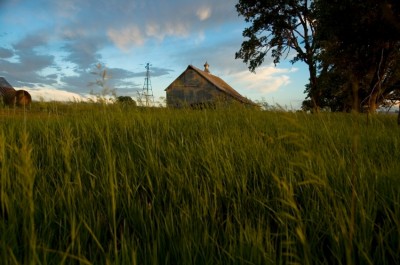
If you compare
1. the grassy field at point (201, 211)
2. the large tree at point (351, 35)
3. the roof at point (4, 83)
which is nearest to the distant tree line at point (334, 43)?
the large tree at point (351, 35)

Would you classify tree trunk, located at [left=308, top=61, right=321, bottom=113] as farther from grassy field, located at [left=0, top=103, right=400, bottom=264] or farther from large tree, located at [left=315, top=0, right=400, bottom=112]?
grassy field, located at [left=0, top=103, right=400, bottom=264]

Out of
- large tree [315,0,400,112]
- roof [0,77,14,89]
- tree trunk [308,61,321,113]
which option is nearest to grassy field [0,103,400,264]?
large tree [315,0,400,112]

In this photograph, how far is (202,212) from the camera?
5.70ft

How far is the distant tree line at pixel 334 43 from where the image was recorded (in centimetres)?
1501

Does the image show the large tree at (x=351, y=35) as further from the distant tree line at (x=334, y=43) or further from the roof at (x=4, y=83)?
the roof at (x=4, y=83)

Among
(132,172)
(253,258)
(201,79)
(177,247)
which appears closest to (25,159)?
(177,247)

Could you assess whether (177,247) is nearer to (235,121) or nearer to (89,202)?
(89,202)

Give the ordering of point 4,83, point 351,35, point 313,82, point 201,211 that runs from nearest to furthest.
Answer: point 201,211 < point 351,35 < point 313,82 < point 4,83

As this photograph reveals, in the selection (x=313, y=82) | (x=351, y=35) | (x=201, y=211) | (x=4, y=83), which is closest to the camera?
(x=201, y=211)

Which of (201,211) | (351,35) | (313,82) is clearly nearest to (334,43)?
(351,35)

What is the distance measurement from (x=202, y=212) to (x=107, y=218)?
53cm

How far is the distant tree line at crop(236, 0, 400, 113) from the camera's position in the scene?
15.0m

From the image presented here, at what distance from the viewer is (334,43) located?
57.4 ft

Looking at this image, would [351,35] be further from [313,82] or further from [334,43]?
[313,82]
